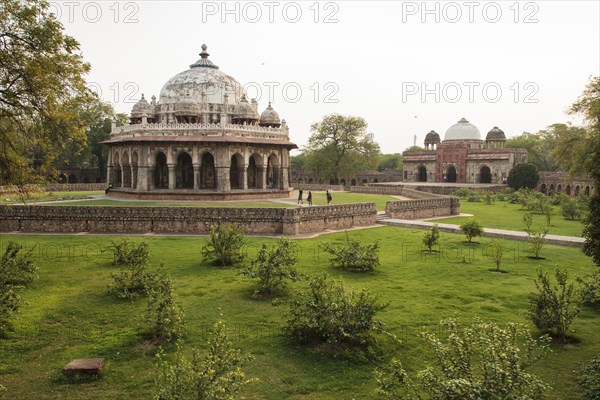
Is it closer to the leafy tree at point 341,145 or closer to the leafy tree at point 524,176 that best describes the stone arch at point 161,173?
the leafy tree at point 341,145

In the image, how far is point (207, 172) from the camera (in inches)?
1308

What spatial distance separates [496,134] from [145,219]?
51.8 meters

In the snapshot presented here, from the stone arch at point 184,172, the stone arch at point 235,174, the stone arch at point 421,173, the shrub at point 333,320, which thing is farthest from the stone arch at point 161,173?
the stone arch at point 421,173

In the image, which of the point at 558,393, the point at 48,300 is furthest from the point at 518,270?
the point at 48,300

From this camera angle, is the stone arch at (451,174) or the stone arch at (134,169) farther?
the stone arch at (451,174)

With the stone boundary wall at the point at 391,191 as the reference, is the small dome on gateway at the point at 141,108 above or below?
above

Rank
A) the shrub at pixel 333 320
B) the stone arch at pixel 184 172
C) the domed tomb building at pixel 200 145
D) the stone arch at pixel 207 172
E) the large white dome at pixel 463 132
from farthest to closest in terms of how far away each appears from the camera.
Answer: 1. the large white dome at pixel 463 132
2. the stone arch at pixel 184 172
3. the stone arch at pixel 207 172
4. the domed tomb building at pixel 200 145
5. the shrub at pixel 333 320

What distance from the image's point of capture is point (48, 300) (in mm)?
10602

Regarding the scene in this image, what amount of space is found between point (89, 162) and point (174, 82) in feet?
77.9

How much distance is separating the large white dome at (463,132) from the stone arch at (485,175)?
20.8ft

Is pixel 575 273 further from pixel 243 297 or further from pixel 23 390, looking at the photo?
pixel 23 390

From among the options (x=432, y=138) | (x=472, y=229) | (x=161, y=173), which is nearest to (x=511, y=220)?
(x=472, y=229)


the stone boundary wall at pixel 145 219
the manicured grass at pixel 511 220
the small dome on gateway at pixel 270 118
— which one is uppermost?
the small dome on gateway at pixel 270 118

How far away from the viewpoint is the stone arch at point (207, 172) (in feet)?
108
